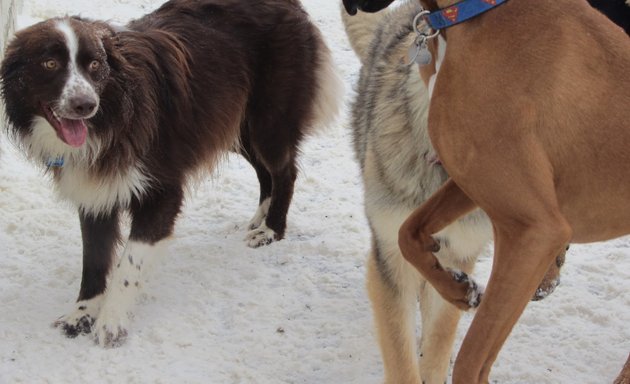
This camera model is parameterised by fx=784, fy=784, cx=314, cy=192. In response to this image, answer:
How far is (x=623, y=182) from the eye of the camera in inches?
75.9

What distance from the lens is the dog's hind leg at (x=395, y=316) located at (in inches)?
115

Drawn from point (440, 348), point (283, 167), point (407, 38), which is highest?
point (407, 38)

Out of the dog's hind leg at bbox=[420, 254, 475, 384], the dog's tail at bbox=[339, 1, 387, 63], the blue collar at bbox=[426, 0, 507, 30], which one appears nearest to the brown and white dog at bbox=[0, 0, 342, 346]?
the dog's tail at bbox=[339, 1, 387, 63]

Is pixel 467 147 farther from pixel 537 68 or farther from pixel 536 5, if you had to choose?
pixel 536 5

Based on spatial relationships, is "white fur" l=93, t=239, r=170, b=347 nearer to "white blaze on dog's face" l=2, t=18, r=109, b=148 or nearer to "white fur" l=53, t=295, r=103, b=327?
"white fur" l=53, t=295, r=103, b=327

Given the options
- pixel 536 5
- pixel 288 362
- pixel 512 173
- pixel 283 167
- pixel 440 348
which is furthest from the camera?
pixel 283 167

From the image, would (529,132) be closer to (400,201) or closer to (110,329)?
(400,201)

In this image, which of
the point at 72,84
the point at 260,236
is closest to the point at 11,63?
the point at 72,84

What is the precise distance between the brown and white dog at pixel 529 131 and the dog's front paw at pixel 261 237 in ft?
8.07

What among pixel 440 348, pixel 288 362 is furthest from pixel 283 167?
pixel 440 348

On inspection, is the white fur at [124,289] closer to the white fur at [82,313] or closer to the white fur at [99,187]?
the white fur at [82,313]

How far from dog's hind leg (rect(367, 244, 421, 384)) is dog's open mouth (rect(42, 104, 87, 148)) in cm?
142

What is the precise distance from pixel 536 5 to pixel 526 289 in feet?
2.35

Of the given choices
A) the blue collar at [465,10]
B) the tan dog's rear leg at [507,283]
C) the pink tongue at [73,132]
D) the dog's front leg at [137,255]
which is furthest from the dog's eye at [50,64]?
the tan dog's rear leg at [507,283]
